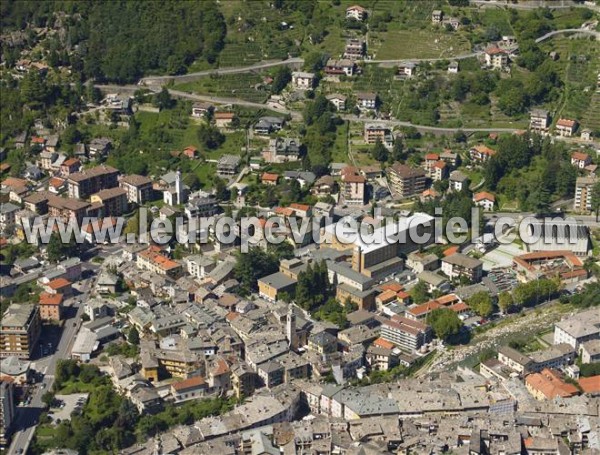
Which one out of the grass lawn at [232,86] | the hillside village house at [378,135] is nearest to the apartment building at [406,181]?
the hillside village house at [378,135]

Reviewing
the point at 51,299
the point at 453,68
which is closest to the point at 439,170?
the point at 453,68

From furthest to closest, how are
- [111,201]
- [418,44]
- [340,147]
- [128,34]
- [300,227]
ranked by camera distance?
[128,34]
[418,44]
[340,147]
[111,201]
[300,227]

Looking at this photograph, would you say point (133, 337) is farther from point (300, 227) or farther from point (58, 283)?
point (300, 227)

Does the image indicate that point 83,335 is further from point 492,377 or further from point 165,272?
point 492,377

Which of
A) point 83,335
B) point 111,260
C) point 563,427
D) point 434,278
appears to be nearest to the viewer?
point 563,427

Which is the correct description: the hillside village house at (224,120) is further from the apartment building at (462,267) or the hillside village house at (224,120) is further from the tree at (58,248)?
the apartment building at (462,267)

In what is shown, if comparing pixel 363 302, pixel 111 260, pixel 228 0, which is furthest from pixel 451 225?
pixel 228 0
